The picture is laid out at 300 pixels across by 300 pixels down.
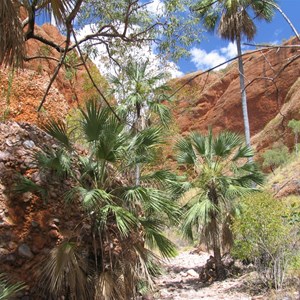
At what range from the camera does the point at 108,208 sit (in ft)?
22.0

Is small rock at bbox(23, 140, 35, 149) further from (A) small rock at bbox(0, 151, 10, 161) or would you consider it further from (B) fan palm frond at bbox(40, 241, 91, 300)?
(B) fan palm frond at bbox(40, 241, 91, 300)

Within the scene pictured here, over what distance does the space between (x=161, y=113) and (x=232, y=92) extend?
1148 inches

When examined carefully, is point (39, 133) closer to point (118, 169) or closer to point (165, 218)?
point (118, 169)

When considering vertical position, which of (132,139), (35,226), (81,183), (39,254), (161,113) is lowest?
(39,254)

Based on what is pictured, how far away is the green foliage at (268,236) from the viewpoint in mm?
8281

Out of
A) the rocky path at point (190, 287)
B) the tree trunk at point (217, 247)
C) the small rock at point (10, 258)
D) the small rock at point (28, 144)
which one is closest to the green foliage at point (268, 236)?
the rocky path at point (190, 287)

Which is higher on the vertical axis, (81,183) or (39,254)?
(81,183)

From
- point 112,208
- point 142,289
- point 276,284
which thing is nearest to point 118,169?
point 112,208

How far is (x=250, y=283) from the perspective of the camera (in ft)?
30.2

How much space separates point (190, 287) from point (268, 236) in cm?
383

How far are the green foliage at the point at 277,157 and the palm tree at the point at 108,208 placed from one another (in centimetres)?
2294

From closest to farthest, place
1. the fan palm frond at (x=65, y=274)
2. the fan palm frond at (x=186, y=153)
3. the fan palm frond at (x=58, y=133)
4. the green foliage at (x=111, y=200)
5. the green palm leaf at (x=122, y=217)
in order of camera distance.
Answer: the fan palm frond at (x=65, y=274)
the green palm leaf at (x=122, y=217)
the green foliage at (x=111, y=200)
the fan palm frond at (x=58, y=133)
the fan palm frond at (x=186, y=153)

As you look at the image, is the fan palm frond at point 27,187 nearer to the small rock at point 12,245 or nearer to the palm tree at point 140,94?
the small rock at point 12,245

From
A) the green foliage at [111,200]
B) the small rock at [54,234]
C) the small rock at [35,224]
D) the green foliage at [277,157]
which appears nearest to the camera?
the green foliage at [111,200]
